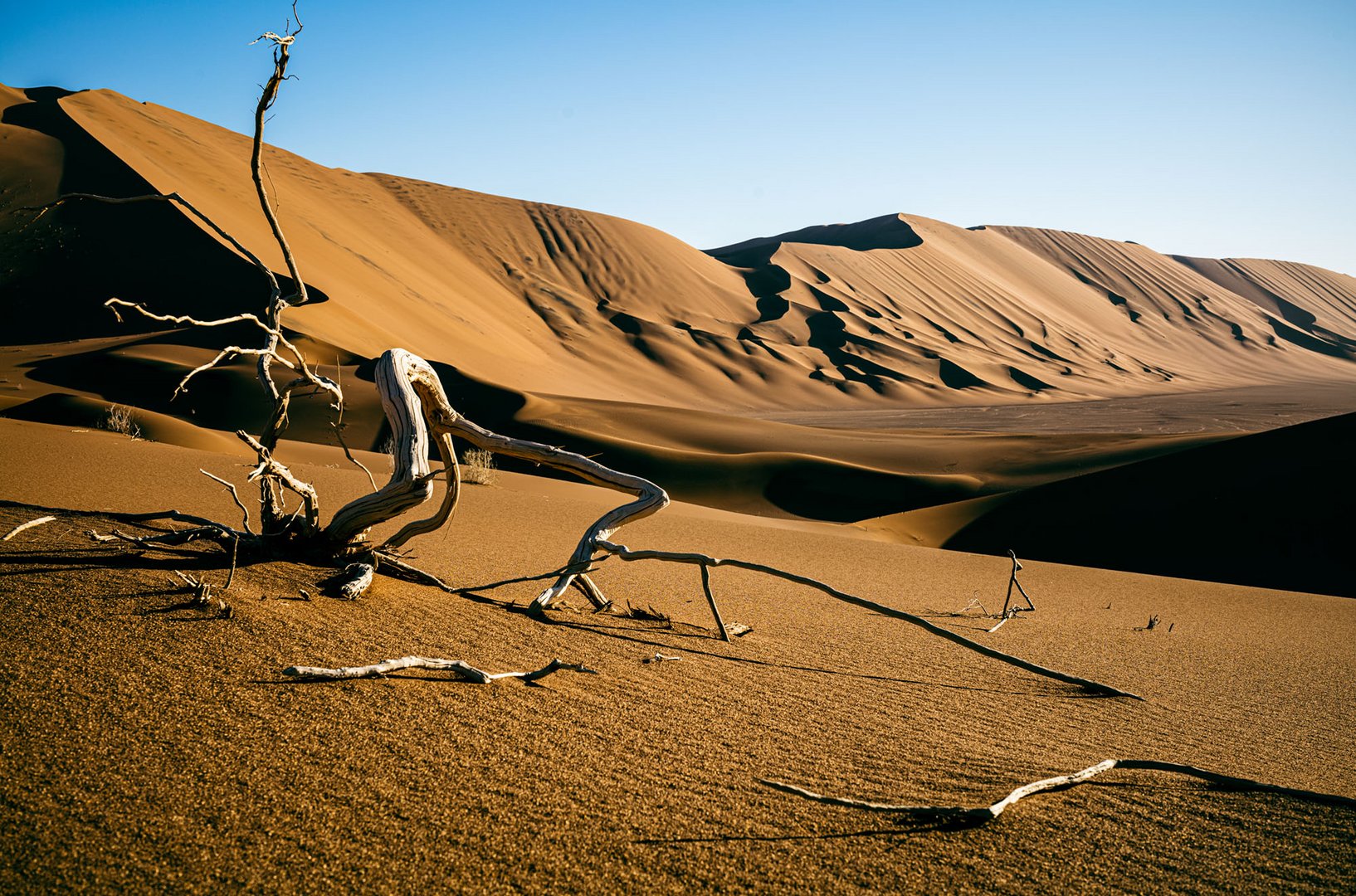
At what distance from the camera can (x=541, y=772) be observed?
2.27 meters

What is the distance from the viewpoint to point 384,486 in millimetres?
3658

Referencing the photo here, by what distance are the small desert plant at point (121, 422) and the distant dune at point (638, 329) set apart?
298 mm

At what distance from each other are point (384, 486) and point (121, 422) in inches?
292

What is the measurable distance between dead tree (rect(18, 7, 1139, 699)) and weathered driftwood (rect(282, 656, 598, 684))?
2.70 ft

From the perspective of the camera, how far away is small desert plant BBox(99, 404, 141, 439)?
9258mm

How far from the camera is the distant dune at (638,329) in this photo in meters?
14.8

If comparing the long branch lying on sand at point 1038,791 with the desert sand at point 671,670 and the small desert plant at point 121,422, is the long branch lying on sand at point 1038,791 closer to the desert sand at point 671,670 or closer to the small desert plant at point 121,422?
the desert sand at point 671,670

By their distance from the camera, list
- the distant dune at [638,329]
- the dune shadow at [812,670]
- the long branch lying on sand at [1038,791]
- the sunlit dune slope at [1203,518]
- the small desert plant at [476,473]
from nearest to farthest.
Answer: the long branch lying on sand at [1038,791] < the dune shadow at [812,670] < the sunlit dune slope at [1203,518] < the small desert plant at [476,473] < the distant dune at [638,329]

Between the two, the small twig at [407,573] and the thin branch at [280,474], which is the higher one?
the thin branch at [280,474]

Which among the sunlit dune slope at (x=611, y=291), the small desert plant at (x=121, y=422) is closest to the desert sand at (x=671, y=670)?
the small desert plant at (x=121, y=422)

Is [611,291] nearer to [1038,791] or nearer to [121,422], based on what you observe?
[121,422]

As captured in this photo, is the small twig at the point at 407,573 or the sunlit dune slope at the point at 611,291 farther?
the sunlit dune slope at the point at 611,291

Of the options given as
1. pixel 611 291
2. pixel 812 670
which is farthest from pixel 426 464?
pixel 611 291

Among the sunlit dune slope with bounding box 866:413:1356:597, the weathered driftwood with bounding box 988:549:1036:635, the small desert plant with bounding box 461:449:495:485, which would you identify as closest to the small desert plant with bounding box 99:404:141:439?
the small desert plant with bounding box 461:449:495:485
